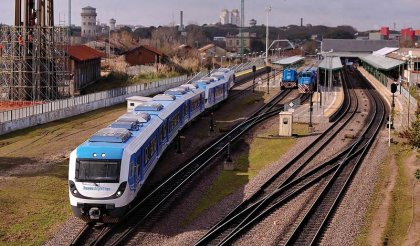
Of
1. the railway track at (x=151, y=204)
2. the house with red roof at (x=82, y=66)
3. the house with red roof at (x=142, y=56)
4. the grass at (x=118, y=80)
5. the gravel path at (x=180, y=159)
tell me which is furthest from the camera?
the house with red roof at (x=142, y=56)

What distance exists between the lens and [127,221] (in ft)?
72.1

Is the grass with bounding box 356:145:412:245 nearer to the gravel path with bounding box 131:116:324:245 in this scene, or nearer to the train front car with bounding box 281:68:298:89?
the gravel path with bounding box 131:116:324:245

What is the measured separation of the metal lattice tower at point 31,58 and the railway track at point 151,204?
95.6ft

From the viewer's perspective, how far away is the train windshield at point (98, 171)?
67.4 ft

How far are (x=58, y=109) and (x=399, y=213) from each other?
111ft

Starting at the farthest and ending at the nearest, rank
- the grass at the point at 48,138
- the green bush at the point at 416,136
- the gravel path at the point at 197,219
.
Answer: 1. the grass at the point at 48,138
2. the green bush at the point at 416,136
3. the gravel path at the point at 197,219

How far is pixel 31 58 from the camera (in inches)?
2437

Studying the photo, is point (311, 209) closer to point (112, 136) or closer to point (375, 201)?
point (375, 201)

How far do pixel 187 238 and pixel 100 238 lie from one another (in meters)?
2.97

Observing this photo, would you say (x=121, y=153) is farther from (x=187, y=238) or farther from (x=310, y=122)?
(x=310, y=122)

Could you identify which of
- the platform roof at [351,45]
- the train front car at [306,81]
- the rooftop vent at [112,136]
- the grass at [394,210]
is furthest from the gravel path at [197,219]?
the platform roof at [351,45]

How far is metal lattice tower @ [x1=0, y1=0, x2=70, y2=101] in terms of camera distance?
61.5 m

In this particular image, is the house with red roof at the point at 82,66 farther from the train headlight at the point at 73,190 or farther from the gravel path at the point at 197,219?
the train headlight at the point at 73,190

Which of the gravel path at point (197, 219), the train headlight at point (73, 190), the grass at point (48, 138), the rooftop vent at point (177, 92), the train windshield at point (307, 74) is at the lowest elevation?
the gravel path at point (197, 219)
